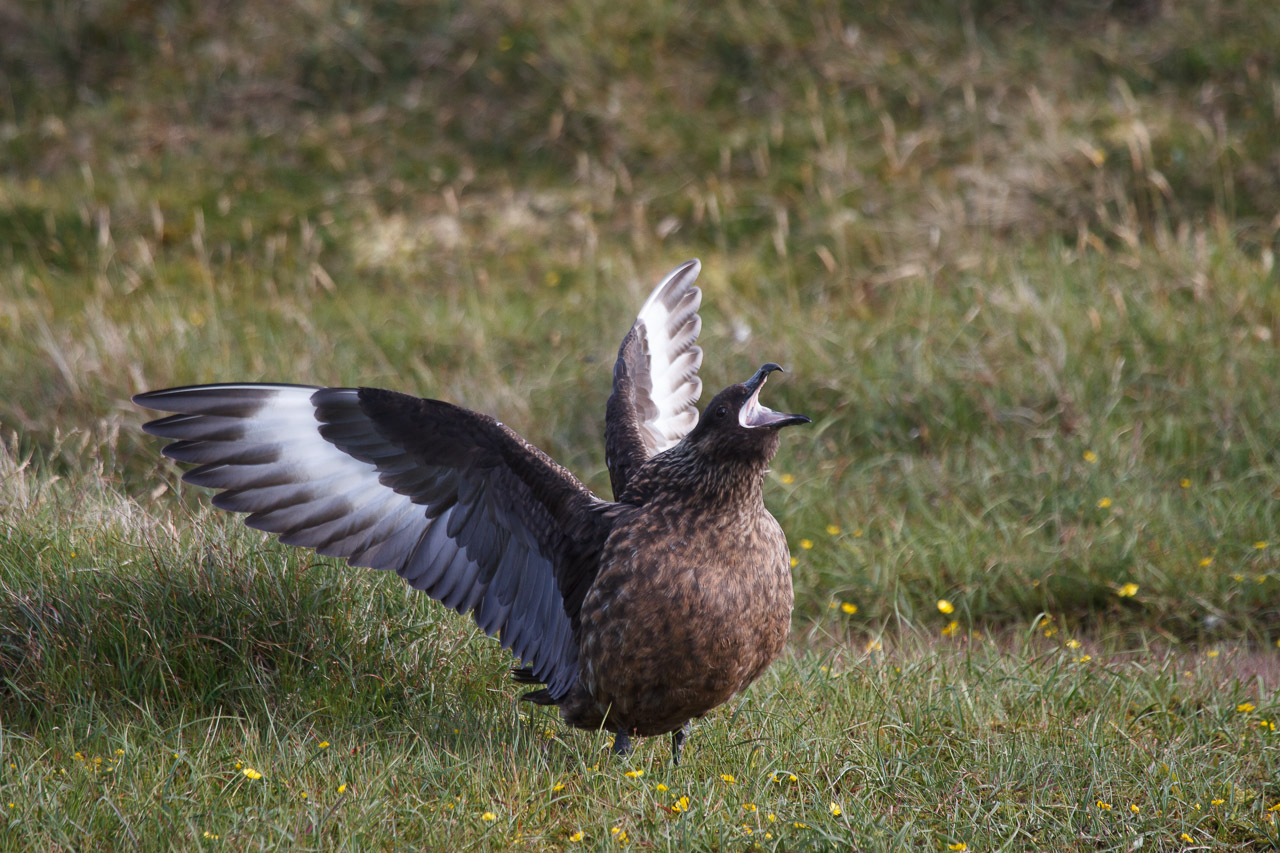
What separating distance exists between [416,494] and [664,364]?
144 centimetres

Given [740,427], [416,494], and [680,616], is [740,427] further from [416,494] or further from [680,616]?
[416,494]

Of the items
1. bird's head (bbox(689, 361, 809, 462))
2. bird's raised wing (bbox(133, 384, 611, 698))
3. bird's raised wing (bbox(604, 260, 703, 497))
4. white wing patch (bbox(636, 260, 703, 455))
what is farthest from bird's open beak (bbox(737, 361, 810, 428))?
white wing patch (bbox(636, 260, 703, 455))

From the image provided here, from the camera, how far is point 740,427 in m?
2.96

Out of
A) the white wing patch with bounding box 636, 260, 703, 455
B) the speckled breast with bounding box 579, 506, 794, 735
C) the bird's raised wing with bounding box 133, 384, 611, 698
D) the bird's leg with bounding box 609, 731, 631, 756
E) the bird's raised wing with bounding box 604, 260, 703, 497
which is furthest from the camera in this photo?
the white wing patch with bounding box 636, 260, 703, 455

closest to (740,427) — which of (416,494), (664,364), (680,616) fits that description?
(680,616)

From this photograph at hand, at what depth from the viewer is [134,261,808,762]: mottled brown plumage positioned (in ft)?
9.60

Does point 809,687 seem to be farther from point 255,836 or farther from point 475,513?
point 255,836

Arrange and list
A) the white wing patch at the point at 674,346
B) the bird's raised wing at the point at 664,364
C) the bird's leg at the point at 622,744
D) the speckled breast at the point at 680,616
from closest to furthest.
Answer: the speckled breast at the point at 680,616 < the bird's leg at the point at 622,744 < the bird's raised wing at the point at 664,364 < the white wing patch at the point at 674,346

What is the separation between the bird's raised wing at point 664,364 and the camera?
413cm

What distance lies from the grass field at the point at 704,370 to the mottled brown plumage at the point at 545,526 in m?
0.25

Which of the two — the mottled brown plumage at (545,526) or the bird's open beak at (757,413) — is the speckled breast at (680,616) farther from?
the bird's open beak at (757,413)

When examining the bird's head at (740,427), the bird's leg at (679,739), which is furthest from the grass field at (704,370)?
the bird's head at (740,427)

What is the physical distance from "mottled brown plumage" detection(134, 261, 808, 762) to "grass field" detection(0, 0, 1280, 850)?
0.25 m

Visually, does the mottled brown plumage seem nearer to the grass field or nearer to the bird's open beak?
the bird's open beak
